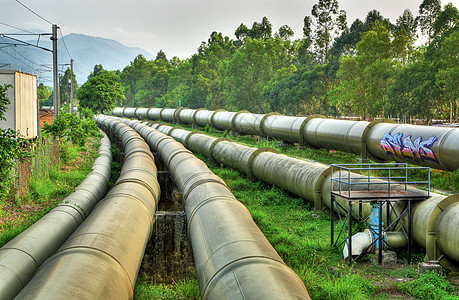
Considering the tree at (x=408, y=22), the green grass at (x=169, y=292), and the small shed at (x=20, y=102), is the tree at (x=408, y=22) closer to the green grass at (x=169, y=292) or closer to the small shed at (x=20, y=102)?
the small shed at (x=20, y=102)

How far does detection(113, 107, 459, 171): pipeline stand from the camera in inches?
712

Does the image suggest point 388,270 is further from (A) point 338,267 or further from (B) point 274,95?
(B) point 274,95

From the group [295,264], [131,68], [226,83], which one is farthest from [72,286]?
[131,68]

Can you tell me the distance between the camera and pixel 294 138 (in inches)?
1193

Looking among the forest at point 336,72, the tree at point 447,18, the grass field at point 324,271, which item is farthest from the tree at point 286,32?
the grass field at point 324,271

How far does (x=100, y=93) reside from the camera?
161 ft

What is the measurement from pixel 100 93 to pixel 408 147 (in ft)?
125

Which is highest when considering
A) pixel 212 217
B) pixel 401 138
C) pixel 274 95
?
pixel 274 95

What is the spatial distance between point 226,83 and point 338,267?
5973cm

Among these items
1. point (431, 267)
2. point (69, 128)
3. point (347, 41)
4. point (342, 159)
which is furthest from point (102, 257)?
point (347, 41)

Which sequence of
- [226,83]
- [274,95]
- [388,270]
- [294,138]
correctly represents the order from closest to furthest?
1. [388,270]
2. [294,138]
3. [274,95]
4. [226,83]

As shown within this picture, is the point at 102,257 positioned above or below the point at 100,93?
below

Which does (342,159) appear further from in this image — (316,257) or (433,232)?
(433,232)

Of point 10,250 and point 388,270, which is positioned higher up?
point 10,250
